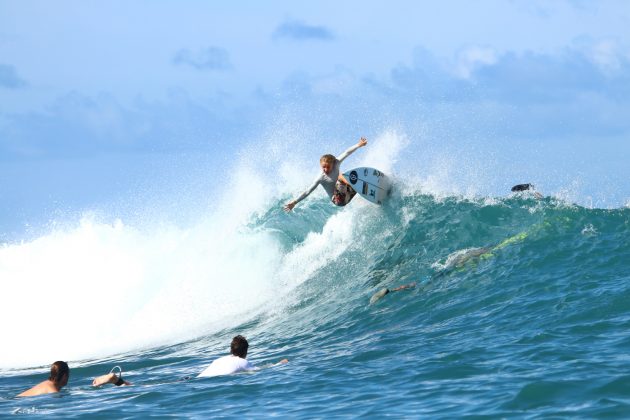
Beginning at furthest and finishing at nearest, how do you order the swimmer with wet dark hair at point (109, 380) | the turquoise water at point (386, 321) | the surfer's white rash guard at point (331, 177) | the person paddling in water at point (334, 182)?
the surfer's white rash guard at point (331, 177), the person paddling in water at point (334, 182), the swimmer with wet dark hair at point (109, 380), the turquoise water at point (386, 321)

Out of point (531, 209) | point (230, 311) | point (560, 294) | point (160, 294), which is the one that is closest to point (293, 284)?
point (230, 311)

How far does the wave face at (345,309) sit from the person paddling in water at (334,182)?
1092 mm

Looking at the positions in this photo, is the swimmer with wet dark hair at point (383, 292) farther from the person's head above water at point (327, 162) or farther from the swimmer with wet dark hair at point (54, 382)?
the swimmer with wet dark hair at point (54, 382)

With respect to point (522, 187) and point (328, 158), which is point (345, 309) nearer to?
point (328, 158)

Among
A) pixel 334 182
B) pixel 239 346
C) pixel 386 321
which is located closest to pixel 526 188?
pixel 334 182

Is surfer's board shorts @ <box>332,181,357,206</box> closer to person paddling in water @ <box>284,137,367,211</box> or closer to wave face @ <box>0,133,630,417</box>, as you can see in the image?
person paddling in water @ <box>284,137,367,211</box>

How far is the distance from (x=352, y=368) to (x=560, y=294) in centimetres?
410

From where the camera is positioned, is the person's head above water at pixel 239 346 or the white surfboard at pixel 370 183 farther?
the white surfboard at pixel 370 183

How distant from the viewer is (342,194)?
18.0 meters

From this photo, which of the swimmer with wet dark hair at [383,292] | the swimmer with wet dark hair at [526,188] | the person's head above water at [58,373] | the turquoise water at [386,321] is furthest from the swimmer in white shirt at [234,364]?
the swimmer with wet dark hair at [526,188]

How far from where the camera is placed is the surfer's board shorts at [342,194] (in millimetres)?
17812

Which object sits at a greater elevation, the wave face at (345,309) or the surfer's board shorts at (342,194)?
the surfer's board shorts at (342,194)

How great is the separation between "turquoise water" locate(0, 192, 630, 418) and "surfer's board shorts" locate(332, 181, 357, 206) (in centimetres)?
88

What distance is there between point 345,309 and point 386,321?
1706 millimetres
